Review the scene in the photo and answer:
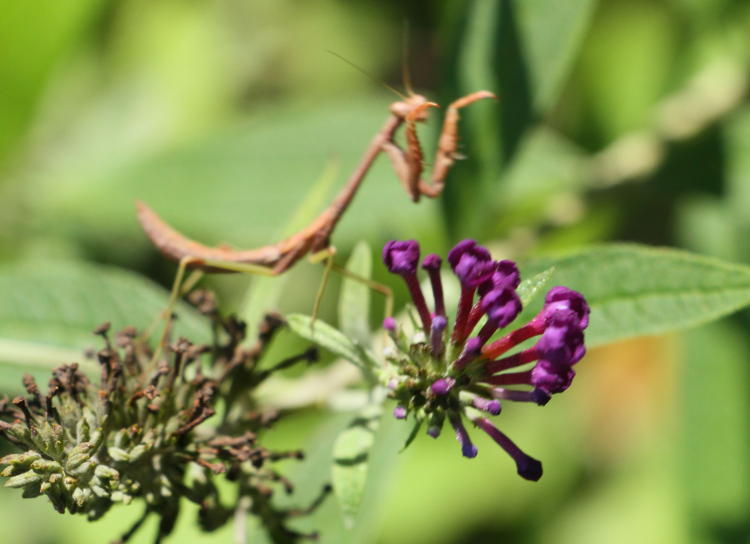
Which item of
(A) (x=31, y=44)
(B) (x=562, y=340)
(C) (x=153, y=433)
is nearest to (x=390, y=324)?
(B) (x=562, y=340)

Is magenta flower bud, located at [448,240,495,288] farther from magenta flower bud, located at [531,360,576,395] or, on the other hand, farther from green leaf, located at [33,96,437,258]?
green leaf, located at [33,96,437,258]

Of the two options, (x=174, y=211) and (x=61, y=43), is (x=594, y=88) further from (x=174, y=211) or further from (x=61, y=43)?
(x=61, y=43)

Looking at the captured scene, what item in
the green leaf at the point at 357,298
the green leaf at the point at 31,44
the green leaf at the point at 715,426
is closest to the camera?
the green leaf at the point at 357,298

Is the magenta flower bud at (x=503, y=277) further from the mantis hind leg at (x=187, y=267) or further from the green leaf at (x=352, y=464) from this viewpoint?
the mantis hind leg at (x=187, y=267)

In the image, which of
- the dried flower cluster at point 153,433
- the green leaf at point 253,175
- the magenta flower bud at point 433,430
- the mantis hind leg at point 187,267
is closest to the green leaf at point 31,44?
the green leaf at point 253,175

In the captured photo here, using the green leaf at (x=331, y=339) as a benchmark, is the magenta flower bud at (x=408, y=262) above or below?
above

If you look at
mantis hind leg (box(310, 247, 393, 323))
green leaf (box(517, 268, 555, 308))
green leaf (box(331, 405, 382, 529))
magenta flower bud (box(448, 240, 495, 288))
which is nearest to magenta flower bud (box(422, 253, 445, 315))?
magenta flower bud (box(448, 240, 495, 288))

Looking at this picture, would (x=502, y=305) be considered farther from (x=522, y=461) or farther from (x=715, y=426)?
(x=715, y=426)

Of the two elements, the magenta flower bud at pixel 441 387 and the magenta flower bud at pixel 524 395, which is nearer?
the magenta flower bud at pixel 524 395
